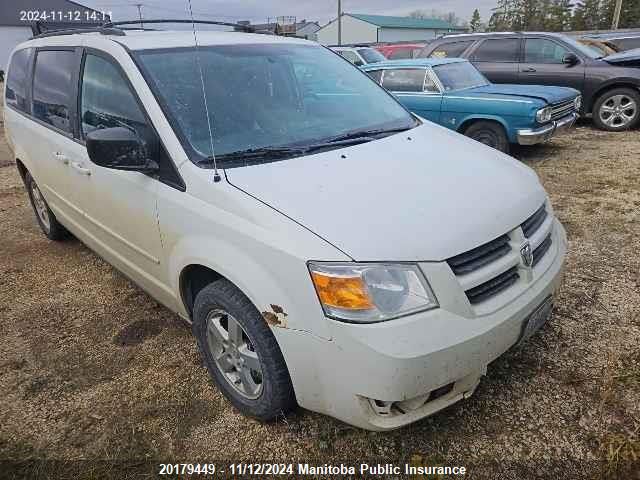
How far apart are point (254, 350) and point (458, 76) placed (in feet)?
20.3

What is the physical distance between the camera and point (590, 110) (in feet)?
27.6

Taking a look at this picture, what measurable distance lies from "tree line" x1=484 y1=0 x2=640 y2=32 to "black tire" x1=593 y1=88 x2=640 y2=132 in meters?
36.7

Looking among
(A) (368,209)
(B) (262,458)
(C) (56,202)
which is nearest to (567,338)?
(A) (368,209)

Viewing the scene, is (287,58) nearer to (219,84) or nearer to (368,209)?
(219,84)

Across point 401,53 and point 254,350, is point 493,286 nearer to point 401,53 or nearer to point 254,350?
point 254,350

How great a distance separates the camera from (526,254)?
2057 mm

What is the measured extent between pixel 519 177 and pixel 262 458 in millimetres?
1887

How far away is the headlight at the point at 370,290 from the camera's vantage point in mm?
1721

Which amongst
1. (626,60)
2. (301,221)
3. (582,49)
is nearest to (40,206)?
(301,221)

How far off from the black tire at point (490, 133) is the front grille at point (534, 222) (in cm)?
423

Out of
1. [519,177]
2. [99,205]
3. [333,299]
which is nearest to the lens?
[333,299]

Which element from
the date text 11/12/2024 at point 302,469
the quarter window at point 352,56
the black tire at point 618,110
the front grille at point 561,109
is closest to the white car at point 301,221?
the date text 11/12/2024 at point 302,469

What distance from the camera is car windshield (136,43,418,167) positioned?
7.71ft

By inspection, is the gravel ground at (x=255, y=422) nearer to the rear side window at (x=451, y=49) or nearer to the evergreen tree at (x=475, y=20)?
the rear side window at (x=451, y=49)
